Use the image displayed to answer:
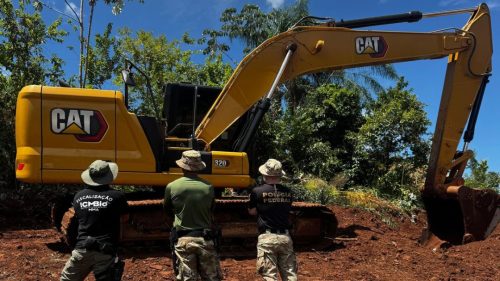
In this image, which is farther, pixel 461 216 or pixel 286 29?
pixel 286 29

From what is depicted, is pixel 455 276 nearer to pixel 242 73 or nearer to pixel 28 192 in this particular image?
pixel 242 73

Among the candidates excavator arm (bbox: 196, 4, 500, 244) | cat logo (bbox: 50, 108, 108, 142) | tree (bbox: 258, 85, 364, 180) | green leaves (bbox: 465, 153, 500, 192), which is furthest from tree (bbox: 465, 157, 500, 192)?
cat logo (bbox: 50, 108, 108, 142)

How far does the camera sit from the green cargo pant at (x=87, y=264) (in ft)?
14.8

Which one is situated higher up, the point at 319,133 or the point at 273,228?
the point at 319,133

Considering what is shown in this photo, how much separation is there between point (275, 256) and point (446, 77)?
20.0ft

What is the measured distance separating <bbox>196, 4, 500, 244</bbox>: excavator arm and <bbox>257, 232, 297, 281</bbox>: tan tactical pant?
3201mm

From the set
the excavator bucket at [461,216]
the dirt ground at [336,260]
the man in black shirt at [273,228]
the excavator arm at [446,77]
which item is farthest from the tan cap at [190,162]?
the excavator bucket at [461,216]

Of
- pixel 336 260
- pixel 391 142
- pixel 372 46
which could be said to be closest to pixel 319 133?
pixel 391 142

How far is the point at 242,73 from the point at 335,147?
10584mm

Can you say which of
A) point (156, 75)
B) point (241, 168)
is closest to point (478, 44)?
point (241, 168)

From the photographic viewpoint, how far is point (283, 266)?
544 centimetres

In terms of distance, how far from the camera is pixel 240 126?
8.88 m

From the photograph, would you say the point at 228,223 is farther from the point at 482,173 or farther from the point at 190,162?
the point at 482,173

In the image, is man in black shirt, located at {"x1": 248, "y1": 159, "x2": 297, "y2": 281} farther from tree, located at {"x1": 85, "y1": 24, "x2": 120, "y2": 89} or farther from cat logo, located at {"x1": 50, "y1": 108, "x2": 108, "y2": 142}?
tree, located at {"x1": 85, "y1": 24, "x2": 120, "y2": 89}
